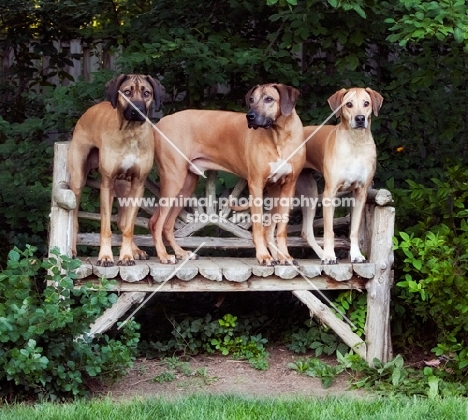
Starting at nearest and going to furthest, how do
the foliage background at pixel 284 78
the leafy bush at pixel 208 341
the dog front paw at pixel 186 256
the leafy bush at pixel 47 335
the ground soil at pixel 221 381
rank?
1. the leafy bush at pixel 47 335
2. the ground soil at pixel 221 381
3. the dog front paw at pixel 186 256
4. the foliage background at pixel 284 78
5. the leafy bush at pixel 208 341

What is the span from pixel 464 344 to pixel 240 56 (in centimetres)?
266

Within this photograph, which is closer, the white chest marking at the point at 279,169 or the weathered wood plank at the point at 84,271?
the weathered wood plank at the point at 84,271

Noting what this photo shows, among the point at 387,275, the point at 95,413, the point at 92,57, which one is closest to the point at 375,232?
the point at 387,275

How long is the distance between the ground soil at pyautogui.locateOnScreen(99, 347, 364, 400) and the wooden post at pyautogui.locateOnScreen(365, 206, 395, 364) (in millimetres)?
324

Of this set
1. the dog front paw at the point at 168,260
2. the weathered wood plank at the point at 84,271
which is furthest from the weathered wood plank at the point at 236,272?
the weathered wood plank at the point at 84,271

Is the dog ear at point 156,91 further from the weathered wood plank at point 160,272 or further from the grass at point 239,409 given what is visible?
the grass at point 239,409

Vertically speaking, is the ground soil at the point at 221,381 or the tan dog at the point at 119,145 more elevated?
the tan dog at the point at 119,145

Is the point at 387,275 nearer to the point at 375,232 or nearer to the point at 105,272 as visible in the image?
the point at 375,232

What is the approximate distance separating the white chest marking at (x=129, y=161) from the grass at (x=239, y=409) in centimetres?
153

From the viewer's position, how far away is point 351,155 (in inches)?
217

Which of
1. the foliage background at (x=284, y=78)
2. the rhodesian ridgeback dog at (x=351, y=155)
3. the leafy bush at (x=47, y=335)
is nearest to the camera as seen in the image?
the leafy bush at (x=47, y=335)

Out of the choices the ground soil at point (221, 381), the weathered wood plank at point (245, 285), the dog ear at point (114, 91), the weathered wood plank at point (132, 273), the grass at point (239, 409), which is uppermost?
the dog ear at point (114, 91)

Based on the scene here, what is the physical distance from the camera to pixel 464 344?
5.34 metres

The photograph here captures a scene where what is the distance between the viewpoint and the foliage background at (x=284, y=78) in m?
6.12
